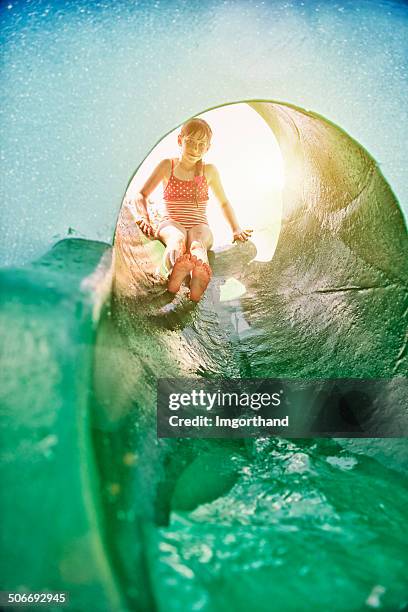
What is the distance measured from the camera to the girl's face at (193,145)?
2223 mm

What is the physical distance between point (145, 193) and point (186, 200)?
0.29m

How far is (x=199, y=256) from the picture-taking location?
2.10 m

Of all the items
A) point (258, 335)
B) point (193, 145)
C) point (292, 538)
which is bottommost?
point (292, 538)

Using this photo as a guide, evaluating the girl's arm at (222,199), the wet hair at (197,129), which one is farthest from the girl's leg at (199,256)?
the wet hair at (197,129)

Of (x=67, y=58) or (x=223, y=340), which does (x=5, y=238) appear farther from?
(x=223, y=340)

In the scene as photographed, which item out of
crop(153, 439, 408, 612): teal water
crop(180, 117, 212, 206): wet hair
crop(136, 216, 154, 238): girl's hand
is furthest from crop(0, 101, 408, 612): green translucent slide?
crop(180, 117, 212, 206): wet hair

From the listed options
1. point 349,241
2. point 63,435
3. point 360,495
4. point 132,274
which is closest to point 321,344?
point 349,241

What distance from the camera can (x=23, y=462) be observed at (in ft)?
4.25

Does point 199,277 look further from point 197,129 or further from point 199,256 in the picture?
point 197,129

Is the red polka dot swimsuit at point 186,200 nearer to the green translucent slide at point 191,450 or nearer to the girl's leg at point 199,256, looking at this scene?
the girl's leg at point 199,256

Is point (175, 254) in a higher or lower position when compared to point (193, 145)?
lower

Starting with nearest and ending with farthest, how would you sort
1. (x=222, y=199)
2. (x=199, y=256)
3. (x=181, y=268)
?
(x=181, y=268) < (x=199, y=256) < (x=222, y=199)

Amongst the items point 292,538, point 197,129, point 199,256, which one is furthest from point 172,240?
point 292,538

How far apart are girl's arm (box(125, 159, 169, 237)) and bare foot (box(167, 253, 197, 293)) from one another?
16cm
